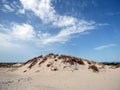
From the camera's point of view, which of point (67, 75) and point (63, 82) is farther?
point (67, 75)

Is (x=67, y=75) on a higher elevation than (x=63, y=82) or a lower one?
higher

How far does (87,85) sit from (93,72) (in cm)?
514

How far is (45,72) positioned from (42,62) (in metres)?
2.98

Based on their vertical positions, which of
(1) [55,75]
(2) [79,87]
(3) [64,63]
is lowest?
(2) [79,87]

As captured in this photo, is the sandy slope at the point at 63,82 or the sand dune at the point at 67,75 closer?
the sandy slope at the point at 63,82

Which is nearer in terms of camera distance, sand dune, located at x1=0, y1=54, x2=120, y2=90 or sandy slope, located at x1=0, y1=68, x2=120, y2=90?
sandy slope, located at x1=0, y1=68, x2=120, y2=90

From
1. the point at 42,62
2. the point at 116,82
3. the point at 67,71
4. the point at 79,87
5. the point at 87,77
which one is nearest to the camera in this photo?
the point at 79,87

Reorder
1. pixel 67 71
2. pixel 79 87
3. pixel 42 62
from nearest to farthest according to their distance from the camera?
1. pixel 79 87
2. pixel 67 71
3. pixel 42 62

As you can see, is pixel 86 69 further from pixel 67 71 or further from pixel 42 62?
pixel 42 62

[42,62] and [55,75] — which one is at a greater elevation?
[42,62]

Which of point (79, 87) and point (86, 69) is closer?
point (79, 87)

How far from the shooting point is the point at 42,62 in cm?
2178

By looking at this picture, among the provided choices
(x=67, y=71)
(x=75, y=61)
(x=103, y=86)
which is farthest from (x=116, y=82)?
(x=75, y=61)

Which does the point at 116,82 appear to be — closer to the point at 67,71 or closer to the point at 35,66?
the point at 67,71
